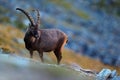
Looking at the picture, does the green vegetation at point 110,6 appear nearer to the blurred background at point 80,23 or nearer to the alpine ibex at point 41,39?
the blurred background at point 80,23

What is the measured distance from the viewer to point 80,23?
102312 mm

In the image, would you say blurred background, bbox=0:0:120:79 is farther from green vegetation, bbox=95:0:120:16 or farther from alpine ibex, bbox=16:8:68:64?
alpine ibex, bbox=16:8:68:64

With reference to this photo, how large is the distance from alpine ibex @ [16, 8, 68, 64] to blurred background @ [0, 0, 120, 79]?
1563 inches

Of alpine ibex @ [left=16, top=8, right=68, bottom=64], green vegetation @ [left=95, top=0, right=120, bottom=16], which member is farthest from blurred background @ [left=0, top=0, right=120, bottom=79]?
alpine ibex @ [left=16, top=8, right=68, bottom=64]

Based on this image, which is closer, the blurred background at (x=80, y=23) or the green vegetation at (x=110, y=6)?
the blurred background at (x=80, y=23)

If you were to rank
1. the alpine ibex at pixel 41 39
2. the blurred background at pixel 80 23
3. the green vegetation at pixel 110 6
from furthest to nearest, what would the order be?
the green vegetation at pixel 110 6, the blurred background at pixel 80 23, the alpine ibex at pixel 41 39

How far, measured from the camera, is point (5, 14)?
9238 centimetres

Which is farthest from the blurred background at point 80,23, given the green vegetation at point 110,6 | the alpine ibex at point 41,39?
the alpine ibex at point 41,39

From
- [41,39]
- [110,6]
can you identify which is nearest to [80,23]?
[110,6]

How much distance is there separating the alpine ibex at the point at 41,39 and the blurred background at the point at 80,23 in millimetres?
39691

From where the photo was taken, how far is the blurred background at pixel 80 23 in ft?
279

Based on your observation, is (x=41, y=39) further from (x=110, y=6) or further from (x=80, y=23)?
(x=110, y=6)

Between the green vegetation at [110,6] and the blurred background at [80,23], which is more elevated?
the green vegetation at [110,6]

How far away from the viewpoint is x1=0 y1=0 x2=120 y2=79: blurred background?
8494 centimetres
